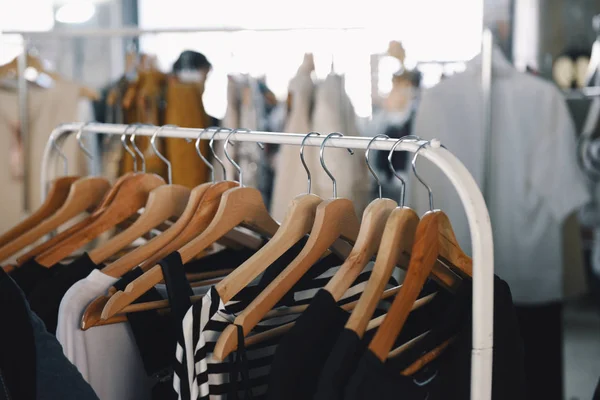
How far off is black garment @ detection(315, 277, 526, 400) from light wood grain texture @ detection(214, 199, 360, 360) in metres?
0.15

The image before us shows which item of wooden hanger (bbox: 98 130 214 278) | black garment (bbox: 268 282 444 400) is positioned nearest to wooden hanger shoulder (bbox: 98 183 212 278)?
wooden hanger (bbox: 98 130 214 278)

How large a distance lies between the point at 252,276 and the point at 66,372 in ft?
0.91

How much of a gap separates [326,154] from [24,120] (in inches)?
48.0

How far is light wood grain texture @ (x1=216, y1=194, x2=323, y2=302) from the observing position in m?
0.94

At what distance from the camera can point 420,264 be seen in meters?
0.87

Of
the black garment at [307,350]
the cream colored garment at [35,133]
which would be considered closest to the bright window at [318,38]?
the cream colored garment at [35,133]

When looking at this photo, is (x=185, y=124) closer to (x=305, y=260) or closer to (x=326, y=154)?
(x=326, y=154)

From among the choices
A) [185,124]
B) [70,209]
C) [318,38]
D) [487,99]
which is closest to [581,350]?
[487,99]

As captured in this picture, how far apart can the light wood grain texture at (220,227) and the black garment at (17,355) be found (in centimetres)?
17

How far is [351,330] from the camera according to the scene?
0.81 metres

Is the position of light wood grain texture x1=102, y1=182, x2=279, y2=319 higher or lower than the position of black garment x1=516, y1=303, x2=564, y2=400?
higher

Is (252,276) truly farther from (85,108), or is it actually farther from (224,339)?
(85,108)

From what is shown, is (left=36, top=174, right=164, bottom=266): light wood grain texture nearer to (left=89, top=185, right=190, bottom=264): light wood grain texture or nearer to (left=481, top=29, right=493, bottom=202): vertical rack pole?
(left=89, top=185, right=190, bottom=264): light wood grain texture

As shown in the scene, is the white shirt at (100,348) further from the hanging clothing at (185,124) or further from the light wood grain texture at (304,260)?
the hanging clothing at (185,124)
